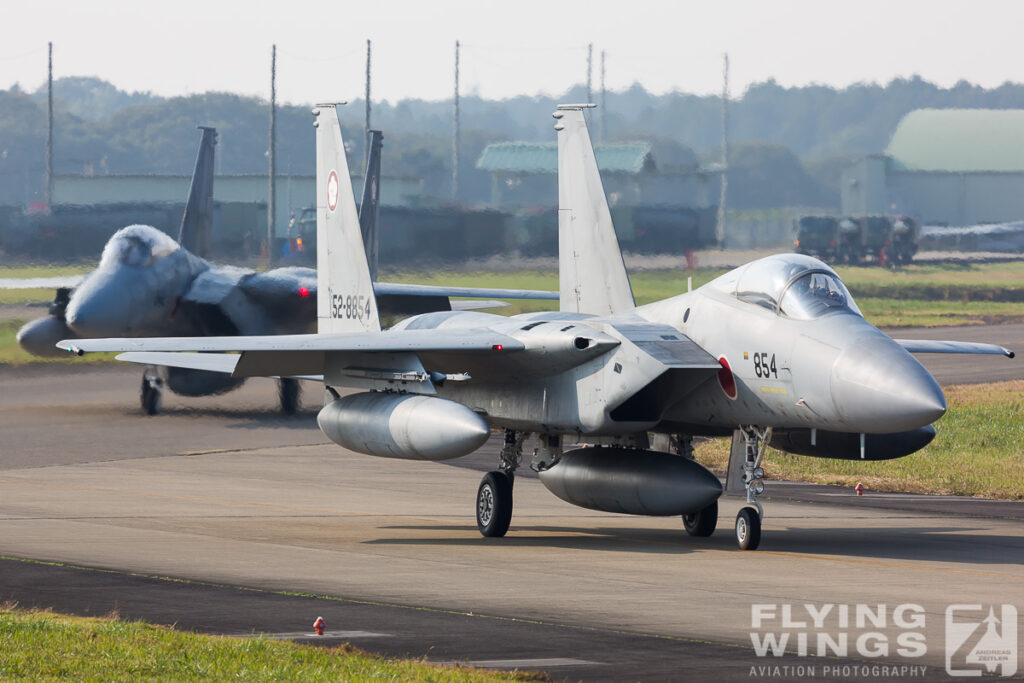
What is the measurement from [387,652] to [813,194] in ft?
161

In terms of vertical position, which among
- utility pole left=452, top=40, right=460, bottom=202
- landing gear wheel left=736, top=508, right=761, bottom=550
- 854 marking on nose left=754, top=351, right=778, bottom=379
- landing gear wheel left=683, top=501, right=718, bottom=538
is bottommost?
landing gear wheel left=683, top=501, right=718, bottom=538

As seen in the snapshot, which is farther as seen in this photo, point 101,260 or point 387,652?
point 101,260

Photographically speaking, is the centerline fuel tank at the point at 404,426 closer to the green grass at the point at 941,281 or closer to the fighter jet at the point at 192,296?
the fighter jet at the point at 192,296

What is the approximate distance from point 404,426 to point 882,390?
16.6 feet

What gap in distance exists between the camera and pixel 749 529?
15.0 m

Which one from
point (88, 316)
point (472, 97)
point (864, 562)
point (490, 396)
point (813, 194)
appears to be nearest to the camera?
point (864, 562)

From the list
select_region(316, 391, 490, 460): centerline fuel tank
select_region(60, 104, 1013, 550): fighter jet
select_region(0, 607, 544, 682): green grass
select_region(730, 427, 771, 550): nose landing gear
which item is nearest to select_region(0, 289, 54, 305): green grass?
select_region(60, 104, 1013, 550): fighter jet

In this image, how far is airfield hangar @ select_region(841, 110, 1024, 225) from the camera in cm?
6469

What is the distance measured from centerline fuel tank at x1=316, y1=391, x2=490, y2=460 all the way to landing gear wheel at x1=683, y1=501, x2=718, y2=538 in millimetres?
2904

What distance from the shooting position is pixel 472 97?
8425 cm

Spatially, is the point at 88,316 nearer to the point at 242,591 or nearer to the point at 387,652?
the point at 242,591

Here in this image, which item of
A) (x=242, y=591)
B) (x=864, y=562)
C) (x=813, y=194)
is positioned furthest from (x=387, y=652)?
(x=813, y=194)

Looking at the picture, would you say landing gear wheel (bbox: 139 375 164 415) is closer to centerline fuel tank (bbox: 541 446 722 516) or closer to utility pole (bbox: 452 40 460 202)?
utility pole (bbox: 452 40 460 202)

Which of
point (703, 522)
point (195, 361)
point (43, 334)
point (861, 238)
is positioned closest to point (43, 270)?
point (43, 334)
